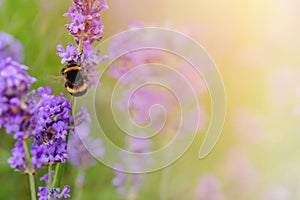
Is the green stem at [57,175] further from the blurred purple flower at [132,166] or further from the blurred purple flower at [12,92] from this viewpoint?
the blurred purple flower at [132,166]

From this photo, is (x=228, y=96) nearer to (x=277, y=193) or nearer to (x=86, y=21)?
(x=277, y=193)

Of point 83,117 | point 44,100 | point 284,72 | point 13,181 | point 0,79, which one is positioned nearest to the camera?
point 0,79

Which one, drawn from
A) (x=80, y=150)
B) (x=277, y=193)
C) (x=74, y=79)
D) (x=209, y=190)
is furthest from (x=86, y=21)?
(x=277, y=193)

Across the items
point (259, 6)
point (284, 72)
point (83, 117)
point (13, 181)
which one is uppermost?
point (259, 6)

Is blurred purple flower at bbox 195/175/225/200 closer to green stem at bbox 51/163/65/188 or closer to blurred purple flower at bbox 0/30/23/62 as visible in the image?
blurred purple flower at bbox 0/30/23/62

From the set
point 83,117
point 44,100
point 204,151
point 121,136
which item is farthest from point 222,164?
point 44,100

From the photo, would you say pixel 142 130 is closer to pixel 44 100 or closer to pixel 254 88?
pixel 44 100

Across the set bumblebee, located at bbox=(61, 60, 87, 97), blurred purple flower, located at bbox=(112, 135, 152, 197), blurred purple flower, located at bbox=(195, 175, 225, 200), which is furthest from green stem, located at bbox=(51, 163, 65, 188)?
blurred purple flower, located at bbox=(195, 175, 225, 200)
